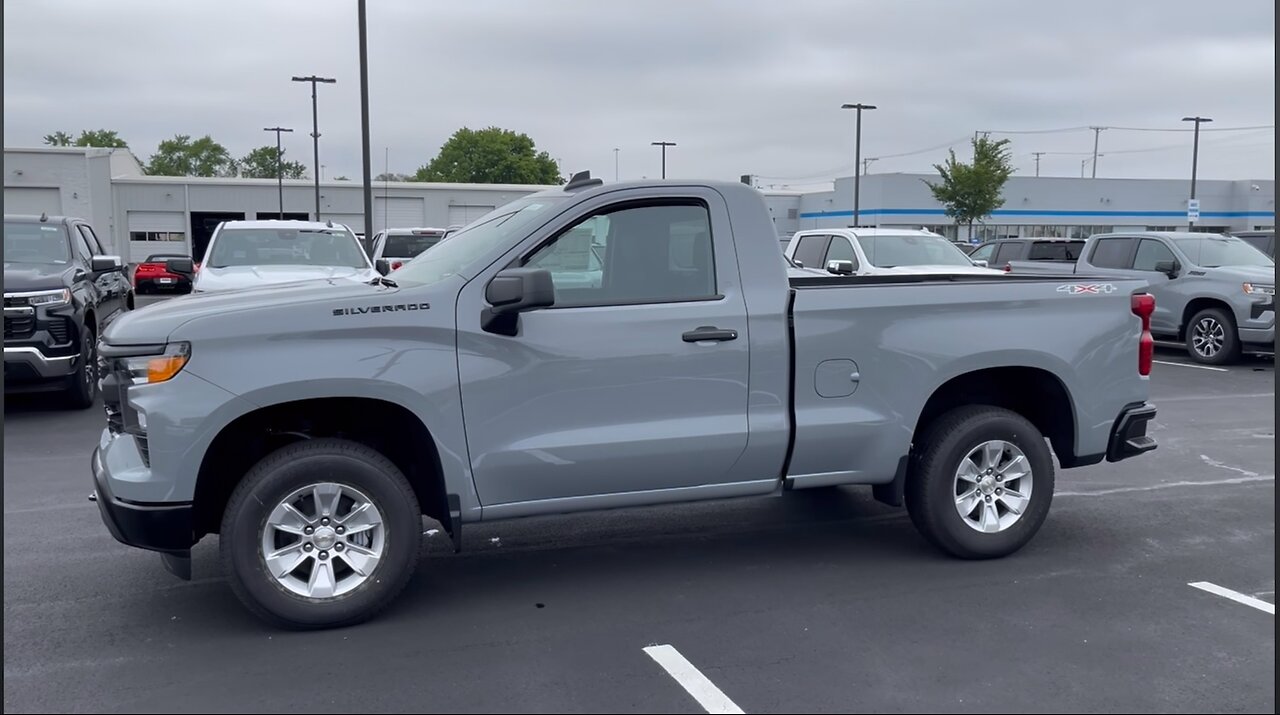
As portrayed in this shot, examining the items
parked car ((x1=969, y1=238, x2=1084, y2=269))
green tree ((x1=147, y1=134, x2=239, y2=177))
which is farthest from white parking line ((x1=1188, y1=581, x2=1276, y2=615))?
green tree ((x1=147, y1=134, x2=239, y2=177))

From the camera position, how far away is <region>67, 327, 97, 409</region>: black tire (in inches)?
414

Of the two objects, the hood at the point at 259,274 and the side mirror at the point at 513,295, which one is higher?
the side mirror at the point at 513,295

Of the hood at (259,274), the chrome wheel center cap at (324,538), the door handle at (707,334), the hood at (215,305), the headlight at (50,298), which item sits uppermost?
the hood at (215,305)

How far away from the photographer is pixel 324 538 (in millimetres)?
4723

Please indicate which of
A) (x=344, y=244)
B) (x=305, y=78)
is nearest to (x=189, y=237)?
(x=305, y=78)

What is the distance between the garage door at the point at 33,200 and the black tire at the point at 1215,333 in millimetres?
44961

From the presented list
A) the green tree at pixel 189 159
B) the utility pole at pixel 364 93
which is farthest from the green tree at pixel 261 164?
the utility pole at pixel 364 93

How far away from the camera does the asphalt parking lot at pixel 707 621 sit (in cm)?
413

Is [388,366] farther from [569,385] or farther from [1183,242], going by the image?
[1183,242]

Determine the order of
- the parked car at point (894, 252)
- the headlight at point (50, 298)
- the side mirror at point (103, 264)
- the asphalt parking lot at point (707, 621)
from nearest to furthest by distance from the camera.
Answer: the asphalt parking lot at point (707, 621)
the headlight at point (50, 298)
the side mirror at point (103, 264)
the parked car at point (894, 252)

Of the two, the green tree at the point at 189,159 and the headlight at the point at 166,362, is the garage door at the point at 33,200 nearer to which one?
the headlight at the point at 166,362

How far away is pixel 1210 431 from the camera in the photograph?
383 inches

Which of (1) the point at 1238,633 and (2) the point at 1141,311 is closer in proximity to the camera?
(1) the point at 1238,633

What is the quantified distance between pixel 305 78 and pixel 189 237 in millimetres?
22568
